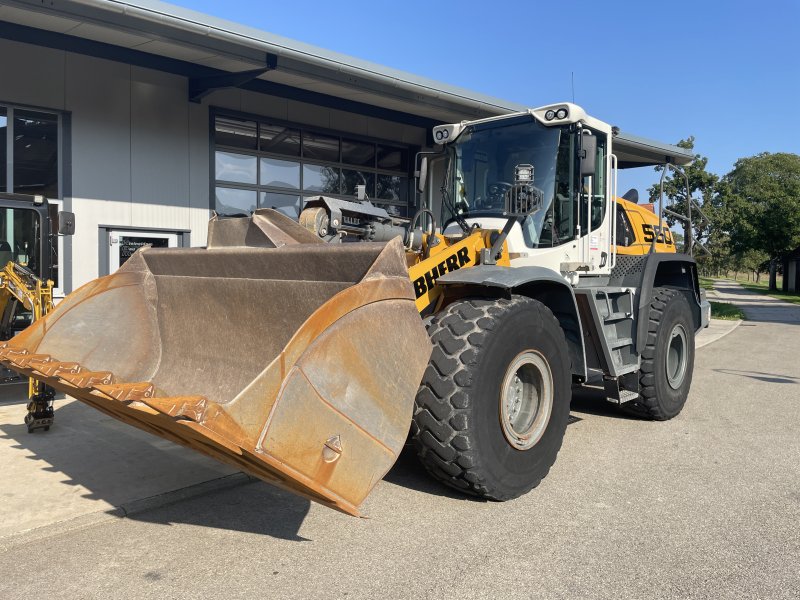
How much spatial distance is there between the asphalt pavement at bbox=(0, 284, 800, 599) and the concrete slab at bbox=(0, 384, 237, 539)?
20 mm

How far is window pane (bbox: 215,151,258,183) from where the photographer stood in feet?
38.5

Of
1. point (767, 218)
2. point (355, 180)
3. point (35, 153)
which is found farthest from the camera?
point (767, 218)

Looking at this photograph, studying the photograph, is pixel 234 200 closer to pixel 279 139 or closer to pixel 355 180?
pixel 279 139

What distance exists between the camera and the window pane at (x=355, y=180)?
13789mm

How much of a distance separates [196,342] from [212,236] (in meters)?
0.73

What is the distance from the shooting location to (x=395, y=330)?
3.54 meters

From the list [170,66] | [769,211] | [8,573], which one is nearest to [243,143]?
[170,66]

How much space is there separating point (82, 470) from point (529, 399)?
3.35 meters

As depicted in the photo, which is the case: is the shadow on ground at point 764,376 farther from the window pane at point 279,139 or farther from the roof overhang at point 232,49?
the window pane at point 279,139

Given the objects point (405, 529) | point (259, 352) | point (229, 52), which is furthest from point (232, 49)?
point (405, 529)

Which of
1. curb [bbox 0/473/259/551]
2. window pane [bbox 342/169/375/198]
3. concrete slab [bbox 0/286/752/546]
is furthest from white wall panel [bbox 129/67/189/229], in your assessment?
curb [bbox 0/473/259/551]

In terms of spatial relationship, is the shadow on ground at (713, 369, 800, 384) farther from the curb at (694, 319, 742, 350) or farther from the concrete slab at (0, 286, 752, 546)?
the concrete slab at (0, 286, 752, 546)

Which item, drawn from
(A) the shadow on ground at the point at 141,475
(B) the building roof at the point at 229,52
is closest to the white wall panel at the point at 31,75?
(B) the building roof at the point at 229,52

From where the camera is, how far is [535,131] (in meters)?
5.49
